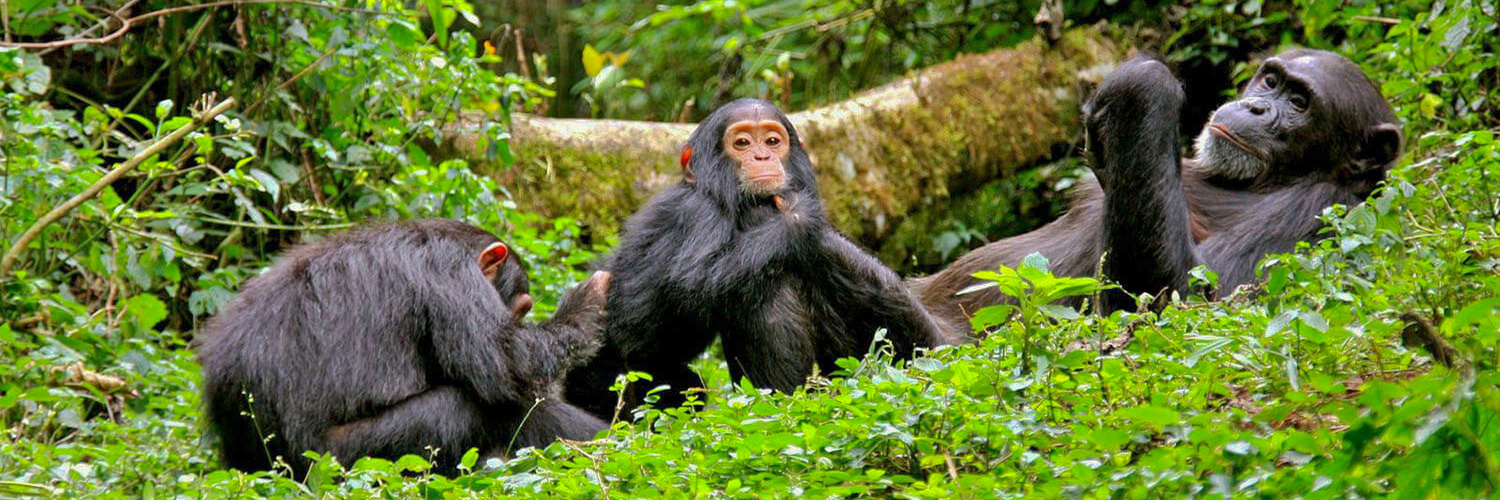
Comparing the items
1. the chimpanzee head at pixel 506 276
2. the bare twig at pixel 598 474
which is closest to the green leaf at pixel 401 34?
the chimpanzee head at pixel 506 276

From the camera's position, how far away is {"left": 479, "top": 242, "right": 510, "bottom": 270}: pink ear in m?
5.55

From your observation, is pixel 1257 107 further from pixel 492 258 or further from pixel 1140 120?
pixel 492 258

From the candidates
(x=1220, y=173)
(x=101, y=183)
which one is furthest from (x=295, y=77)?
(x=1220, y=173)

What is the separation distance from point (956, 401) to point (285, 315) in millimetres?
2565

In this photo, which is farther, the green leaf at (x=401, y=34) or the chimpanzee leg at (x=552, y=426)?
the green leaf at (x=401, y=34)

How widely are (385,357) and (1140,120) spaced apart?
2857mm

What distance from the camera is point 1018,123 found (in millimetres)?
9281

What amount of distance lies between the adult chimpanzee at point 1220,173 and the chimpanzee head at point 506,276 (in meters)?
1.72

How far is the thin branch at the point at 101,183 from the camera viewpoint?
549 cm

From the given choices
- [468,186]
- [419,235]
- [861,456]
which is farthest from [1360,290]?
[468,186]

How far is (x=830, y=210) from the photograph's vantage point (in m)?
8.52

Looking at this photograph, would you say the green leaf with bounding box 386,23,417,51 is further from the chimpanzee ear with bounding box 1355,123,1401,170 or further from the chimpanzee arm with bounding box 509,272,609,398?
the chimpanzee ear with bounding box 1355,123,1401,170

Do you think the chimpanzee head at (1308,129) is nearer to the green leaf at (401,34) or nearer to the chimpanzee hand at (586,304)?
the chimpanzee hand at (586,304)

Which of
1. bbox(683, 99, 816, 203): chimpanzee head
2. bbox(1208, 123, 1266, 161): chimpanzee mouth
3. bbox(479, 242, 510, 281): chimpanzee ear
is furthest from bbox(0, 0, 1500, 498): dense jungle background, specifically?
bbox(479, 242, 510, 281): chimpanzee ear
